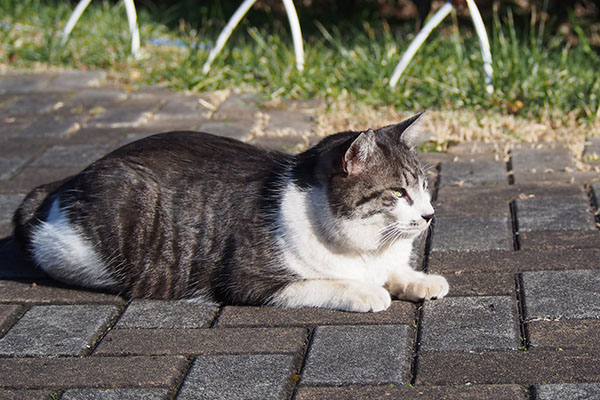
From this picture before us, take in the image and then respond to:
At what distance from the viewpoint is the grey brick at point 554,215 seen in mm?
3898

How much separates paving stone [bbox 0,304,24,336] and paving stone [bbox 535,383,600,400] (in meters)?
2.00

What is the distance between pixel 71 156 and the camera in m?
5.25

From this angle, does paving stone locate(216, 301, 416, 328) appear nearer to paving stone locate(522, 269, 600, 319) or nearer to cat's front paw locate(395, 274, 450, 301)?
cat's front paw locate(395, 274, 450, 301)

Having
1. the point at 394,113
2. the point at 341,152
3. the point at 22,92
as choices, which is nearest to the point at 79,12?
the point at 22,92

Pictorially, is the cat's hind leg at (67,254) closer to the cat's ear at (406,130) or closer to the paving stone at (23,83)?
the cat's ear at (406,130)

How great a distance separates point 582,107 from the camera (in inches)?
212

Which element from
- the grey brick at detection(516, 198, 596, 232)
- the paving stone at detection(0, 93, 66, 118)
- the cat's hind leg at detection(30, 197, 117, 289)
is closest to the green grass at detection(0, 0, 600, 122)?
the paving stone at detection(0, 93, 66, 118)

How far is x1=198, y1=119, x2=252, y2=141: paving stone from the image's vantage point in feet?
18.0

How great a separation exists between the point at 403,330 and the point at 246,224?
0.78 meters

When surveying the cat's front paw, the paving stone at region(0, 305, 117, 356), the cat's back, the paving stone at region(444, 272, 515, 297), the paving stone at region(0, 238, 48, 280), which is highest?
the cat's back

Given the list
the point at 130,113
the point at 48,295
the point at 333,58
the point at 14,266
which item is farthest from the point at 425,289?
the point at 333,58

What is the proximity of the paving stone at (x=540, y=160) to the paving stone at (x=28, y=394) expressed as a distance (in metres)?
2.91

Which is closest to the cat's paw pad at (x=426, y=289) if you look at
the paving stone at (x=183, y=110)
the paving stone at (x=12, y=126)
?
the paving stone at (x=183, y=110)

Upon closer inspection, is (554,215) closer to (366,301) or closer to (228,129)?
(366,301)
